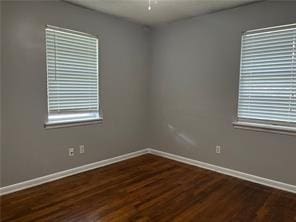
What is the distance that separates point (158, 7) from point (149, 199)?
2.63 meters

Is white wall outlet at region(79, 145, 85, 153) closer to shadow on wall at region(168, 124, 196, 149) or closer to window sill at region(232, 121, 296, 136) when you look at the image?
shadow on wall at region(168, 124, 196, 149)

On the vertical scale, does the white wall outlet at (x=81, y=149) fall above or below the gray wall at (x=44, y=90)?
below

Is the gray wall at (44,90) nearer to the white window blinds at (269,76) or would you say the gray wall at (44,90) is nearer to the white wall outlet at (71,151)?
the white wall outlet at (71,151)

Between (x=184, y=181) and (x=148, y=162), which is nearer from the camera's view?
(x=184, y=181)

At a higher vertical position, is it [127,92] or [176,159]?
[127,92]

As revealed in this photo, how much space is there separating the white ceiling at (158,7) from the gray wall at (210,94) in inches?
8.1

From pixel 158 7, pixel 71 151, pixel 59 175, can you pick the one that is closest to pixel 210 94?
pixel 158 7

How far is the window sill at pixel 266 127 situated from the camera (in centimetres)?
273

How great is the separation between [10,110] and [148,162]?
7.48ft

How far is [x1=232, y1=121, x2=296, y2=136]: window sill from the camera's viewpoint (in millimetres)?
2732

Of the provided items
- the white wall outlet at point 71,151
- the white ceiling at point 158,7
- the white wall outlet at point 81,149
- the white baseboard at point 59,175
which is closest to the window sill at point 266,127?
the white ceiling at point 158,7

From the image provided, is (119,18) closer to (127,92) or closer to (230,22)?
(127,92)

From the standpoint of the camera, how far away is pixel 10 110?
2.59m

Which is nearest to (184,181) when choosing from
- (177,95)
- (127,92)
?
(177,95)
